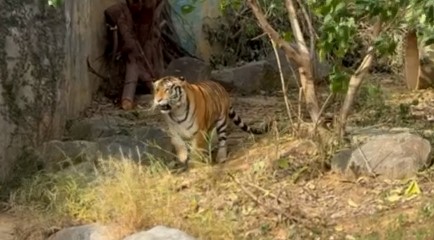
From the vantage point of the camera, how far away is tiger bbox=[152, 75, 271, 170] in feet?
26.2

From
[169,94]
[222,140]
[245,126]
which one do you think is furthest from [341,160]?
[245,126]

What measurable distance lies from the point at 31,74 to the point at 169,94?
1074mm

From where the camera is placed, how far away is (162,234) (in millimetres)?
5711

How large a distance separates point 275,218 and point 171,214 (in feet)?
2.24

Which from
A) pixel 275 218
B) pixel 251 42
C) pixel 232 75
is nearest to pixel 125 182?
pixel 275 218

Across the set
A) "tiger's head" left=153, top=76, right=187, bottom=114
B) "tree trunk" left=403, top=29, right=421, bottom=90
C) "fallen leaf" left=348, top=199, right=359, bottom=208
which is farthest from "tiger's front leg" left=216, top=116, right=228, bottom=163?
"tree trunk" left=403, top=29, right=421, bottom=90

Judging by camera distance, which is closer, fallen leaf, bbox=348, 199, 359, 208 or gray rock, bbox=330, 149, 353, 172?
fallen leaf, bbox=348, 199, 359, 208

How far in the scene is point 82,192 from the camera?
6871mm

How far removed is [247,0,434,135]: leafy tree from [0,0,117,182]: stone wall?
1735mm

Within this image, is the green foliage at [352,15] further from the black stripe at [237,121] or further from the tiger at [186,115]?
the black stripe at [237,121]

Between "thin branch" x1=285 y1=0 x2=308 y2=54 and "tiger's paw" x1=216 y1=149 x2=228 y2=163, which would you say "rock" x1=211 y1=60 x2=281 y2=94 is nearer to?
"tiger's paw" x1=216 y1=149 x2=228 y2=163

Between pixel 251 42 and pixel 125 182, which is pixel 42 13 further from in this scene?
pixel 251 42

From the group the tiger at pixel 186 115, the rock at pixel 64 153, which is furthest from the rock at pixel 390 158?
the rock at pixel 64 153

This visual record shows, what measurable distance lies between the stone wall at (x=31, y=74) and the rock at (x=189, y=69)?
2937 millimetres
